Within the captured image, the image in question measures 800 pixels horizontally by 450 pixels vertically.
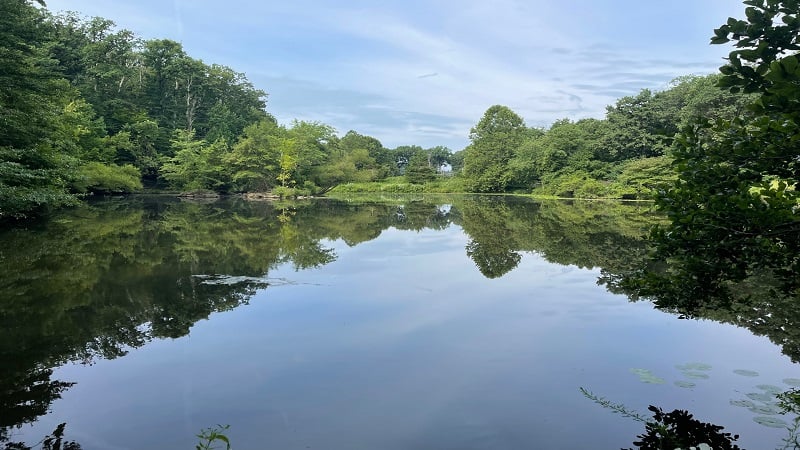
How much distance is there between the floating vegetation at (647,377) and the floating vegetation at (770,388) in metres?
0.72

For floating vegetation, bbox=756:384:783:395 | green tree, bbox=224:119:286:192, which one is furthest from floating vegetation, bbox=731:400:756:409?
green tree, bbox=224:119:286:192

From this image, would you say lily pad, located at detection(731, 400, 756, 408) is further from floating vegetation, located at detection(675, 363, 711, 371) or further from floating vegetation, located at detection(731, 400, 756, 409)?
floating vegetation, located at detection(675, 363, 711, 371)

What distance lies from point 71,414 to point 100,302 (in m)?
3.51

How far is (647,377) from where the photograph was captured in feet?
13.8

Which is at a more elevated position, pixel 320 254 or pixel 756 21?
pixel 756 21

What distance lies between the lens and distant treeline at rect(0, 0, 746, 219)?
3111 centimetres

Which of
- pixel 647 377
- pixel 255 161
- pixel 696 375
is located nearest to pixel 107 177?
pixel 255 161

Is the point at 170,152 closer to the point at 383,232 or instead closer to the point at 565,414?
the point at 383,232

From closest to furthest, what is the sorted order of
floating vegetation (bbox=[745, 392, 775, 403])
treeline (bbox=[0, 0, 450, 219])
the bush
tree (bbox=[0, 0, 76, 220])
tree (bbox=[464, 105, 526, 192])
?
floating vegetation (bbox=[745, 392, 775, 403]) → tree (bbox=[0, 0, 76, 220]) → the bush → treeline (bbox=[0, 0, 450, 219]) → tree (bbox=[464, 105, 526, 192])

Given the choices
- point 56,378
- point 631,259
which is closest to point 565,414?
point 56,378

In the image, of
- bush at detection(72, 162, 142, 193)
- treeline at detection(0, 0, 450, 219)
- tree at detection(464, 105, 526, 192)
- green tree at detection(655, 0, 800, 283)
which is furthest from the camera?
tree at detection(464, 105, 526, 192)

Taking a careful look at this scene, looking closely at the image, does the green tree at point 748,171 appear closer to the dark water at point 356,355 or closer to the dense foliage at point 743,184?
the dense foliage at point 743,184

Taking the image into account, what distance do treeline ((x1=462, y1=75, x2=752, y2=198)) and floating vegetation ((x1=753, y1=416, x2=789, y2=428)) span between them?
27363mm

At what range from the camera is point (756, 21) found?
2264mm
